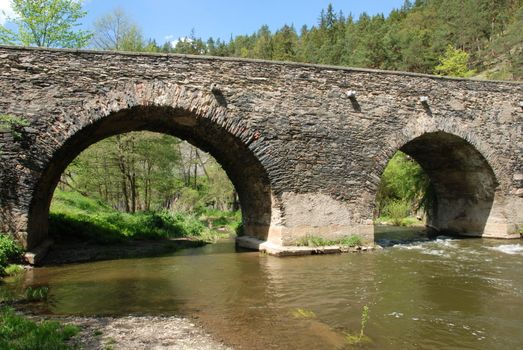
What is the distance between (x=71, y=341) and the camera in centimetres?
478

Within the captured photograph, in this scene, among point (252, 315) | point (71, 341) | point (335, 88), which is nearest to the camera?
point (71, 341)

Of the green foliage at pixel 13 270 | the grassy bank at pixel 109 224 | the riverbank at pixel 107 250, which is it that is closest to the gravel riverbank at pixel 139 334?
the green foliage at pixel 13 270

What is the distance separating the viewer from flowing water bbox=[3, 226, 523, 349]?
540 cm

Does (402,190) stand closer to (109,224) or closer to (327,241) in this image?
(327,241)

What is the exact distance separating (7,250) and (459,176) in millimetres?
13752

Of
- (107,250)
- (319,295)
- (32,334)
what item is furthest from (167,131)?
(32,334)

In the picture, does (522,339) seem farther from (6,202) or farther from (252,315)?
(6,202)

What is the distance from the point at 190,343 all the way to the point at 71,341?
1232 mm

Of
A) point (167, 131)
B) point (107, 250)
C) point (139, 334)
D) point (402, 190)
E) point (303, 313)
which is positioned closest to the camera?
point (139, 334)

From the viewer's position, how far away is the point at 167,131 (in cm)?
1327

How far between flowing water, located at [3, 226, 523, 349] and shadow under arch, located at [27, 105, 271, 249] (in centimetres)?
151

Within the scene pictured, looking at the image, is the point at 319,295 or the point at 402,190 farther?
the point at 402,190

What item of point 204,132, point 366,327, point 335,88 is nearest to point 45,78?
point 204,132

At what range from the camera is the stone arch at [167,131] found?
10164 mm
